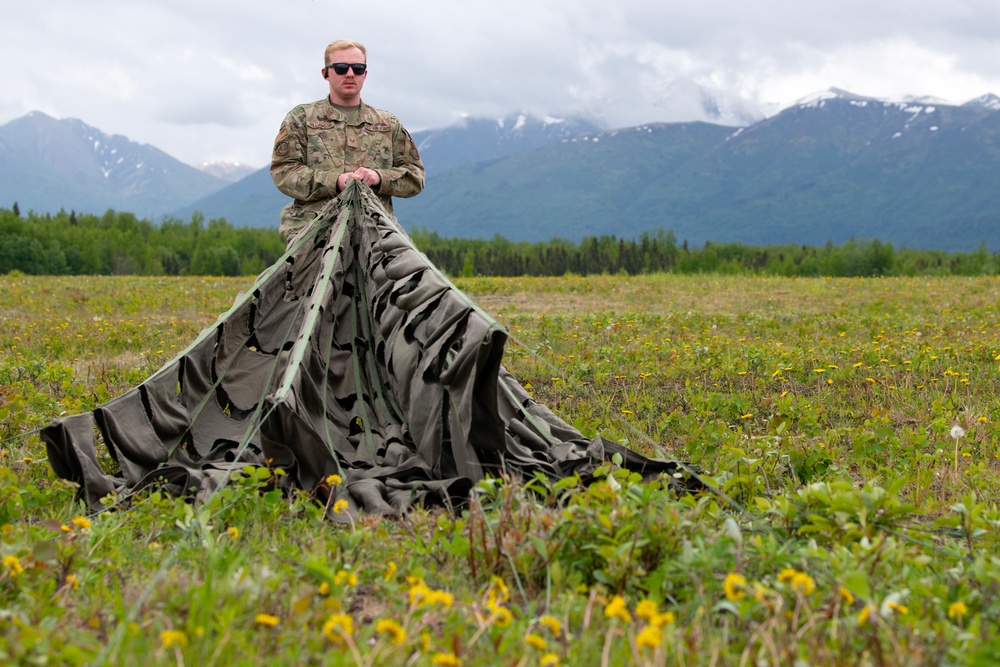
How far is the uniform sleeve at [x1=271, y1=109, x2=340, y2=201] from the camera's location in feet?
17.1

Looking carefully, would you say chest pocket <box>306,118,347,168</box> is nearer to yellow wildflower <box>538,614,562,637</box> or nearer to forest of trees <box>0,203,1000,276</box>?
yellow wildflower <box>538,614,562,637</box>

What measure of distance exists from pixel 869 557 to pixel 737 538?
1.47 ft

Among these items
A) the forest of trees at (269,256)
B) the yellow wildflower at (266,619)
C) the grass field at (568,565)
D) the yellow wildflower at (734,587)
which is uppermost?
the forest of trees at (269,256)

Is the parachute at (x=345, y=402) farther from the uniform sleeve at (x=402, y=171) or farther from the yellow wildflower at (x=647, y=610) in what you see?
the yellow wildflower at (x=647, y=610)

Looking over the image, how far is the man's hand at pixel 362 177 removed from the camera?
16.9 ft

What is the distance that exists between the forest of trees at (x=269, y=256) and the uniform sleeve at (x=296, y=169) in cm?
5200

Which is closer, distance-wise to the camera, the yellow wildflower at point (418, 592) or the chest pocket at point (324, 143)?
the yellow wildflower at point (418, 592)

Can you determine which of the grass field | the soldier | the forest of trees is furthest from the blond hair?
the forest of trees

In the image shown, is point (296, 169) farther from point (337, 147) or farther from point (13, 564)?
point (13, 564)

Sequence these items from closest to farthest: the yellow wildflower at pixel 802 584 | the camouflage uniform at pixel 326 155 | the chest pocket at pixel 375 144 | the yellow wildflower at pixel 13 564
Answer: the yellow wildflower at pixel 802 584 < the yellow wildflower at pixel 13 564 < the camouflage uniform at pixel 326 155 < the chest pocket at pixel 375 144

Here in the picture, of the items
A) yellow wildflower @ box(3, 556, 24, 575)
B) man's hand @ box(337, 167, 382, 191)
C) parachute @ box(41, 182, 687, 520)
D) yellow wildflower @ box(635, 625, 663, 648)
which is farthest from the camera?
man's hand @ box(337, 167, 382, 191)

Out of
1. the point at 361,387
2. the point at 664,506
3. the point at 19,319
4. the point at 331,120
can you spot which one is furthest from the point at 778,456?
the point at 19,319

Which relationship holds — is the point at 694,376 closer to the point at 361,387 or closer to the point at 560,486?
the point at 361,387

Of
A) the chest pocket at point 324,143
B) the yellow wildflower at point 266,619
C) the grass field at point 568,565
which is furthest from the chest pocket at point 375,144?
the yellow wildflower at point 266,619
